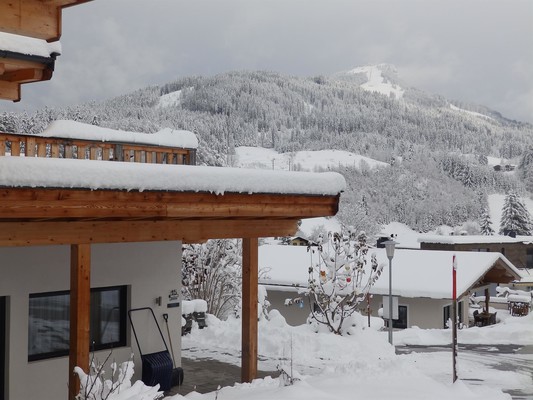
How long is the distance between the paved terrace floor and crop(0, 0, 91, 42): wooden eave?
5.17m

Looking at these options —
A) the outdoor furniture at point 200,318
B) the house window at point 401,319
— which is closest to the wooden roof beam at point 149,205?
the outdoor furniture at point 200,318

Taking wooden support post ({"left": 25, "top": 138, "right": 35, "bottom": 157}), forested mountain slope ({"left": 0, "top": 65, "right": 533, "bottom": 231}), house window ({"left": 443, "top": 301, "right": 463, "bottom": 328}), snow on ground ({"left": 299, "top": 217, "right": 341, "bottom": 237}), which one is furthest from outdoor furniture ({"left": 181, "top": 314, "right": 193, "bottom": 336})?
forested mountain slope ({"left": 0, "top": 65, "right": 533, "bottom": 231})

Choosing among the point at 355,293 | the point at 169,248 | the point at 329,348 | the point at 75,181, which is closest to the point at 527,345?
the point at 355,293

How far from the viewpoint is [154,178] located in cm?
682

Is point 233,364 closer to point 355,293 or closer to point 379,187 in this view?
point 355,293

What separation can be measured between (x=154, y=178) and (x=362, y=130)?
133518 mm

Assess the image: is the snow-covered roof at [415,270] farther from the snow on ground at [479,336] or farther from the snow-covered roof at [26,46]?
the snow-covered roof at [26,46]

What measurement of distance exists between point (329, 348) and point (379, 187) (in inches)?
3700

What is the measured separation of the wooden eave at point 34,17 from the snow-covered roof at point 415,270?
15.8 meters

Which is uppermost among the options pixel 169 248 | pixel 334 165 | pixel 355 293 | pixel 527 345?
pixel 334 165

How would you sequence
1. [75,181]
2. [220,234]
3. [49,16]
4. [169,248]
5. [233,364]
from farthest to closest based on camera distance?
[233,364]
[169,248]
[220,234]
[75,181]
[49,16]

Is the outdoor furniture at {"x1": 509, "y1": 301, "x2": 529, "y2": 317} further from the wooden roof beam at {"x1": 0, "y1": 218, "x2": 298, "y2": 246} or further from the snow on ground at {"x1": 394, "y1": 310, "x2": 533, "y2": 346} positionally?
the wooden roof beam at {"x1": 0, "y1": 218, "x2": 298, "y2": 246}

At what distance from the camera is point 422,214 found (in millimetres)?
100562

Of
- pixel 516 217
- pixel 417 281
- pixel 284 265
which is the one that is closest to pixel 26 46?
pixel 417 281
